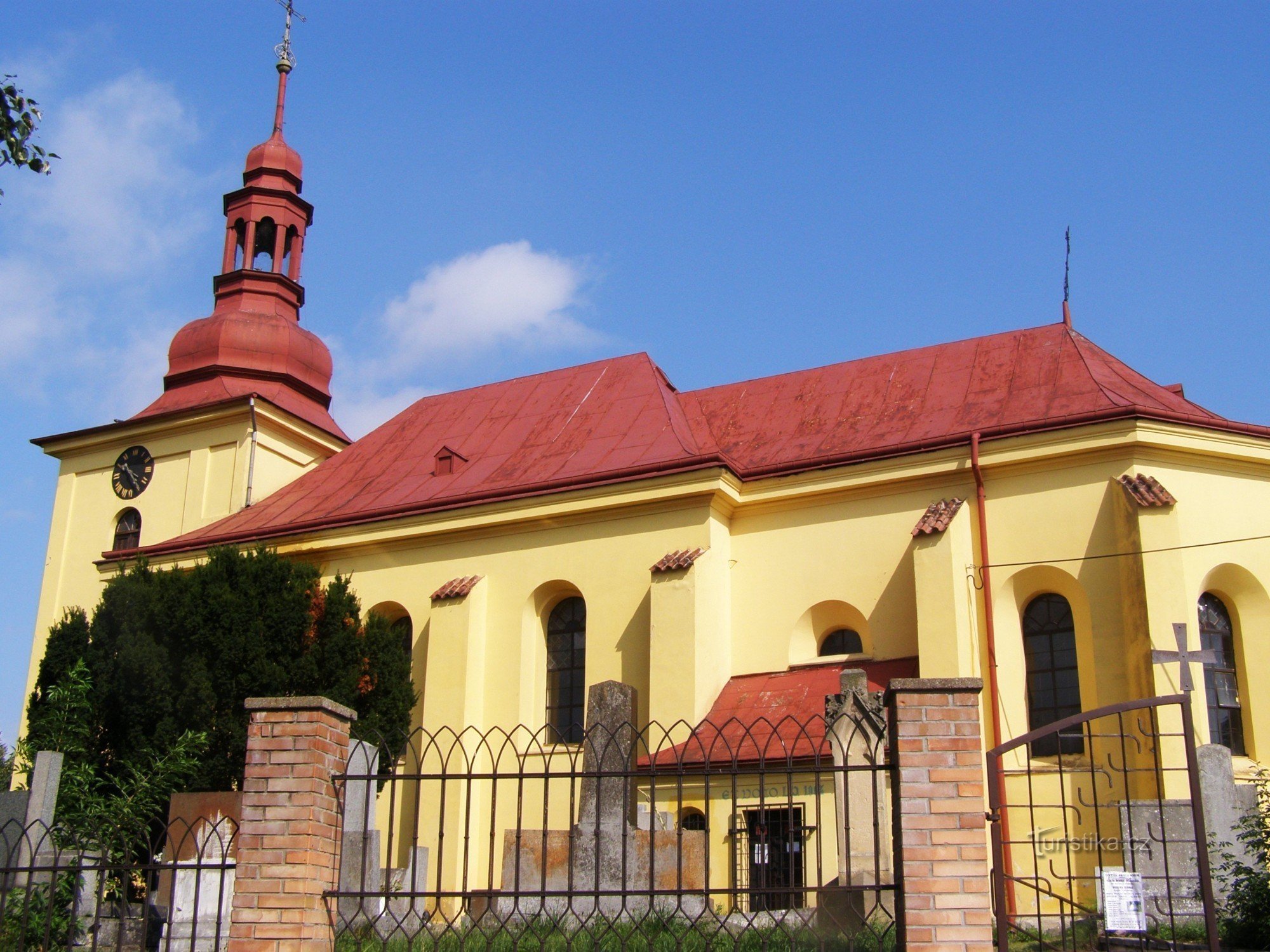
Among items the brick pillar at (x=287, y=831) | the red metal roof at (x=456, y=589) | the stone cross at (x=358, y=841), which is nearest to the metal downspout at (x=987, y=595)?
the red metal roof at (x=456, y=589)

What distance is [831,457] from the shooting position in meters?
18.9

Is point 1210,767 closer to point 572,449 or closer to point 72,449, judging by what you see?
point 572,449

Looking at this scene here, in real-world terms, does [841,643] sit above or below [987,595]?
below

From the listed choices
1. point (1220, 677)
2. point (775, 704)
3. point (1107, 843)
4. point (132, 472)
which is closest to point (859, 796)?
point (1107, 843)

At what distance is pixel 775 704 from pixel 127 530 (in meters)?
14.6

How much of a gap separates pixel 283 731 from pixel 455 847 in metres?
11.7

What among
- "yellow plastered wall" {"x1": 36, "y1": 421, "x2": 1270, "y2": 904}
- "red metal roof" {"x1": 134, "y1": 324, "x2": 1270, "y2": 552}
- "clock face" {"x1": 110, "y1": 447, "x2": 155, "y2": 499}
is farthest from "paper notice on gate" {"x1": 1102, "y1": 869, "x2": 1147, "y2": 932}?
"clock face" {"x1": 110, "y1": 447, "x2": 155, "y2": 499}

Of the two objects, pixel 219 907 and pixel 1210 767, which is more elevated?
pixel 1210 767

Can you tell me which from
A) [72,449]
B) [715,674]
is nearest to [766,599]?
[715,674]

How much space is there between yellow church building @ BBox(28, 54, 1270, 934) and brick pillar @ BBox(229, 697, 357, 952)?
35.5ft

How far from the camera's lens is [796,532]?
62.9 ft

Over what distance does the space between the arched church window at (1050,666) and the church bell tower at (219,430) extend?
1438 cm

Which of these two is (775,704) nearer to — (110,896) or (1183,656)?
Answer: (1183,656)

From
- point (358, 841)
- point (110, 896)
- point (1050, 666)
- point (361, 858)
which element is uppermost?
point (1050, 666)
